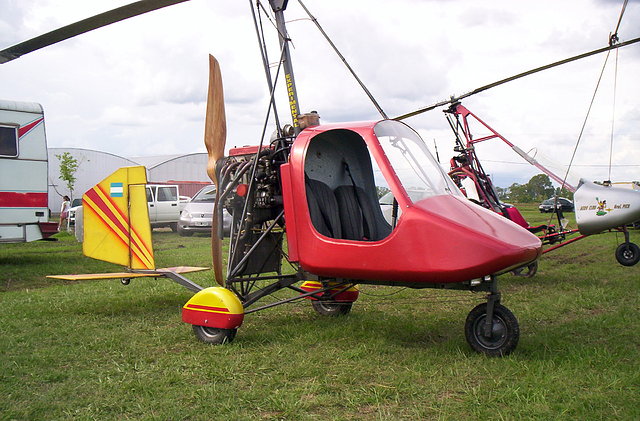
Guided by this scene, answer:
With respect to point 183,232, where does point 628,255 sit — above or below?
below

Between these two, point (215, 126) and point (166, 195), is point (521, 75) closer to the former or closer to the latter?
point (215, 126)

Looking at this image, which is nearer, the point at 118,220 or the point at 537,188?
the point at 118,220

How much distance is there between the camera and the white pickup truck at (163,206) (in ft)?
66.9

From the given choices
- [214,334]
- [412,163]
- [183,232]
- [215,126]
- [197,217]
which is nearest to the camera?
[412,163]

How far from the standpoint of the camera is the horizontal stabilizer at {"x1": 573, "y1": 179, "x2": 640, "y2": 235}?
324 inches

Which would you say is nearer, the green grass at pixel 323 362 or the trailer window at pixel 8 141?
the green grass at pixel 323 362

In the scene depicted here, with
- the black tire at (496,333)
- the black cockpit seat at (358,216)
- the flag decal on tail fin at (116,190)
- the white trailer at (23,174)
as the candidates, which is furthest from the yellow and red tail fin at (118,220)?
the white trailer at (23,174)

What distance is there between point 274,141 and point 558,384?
327cm

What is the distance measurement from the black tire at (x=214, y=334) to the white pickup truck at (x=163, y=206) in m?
15.9

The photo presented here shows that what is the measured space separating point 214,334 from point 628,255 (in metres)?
7.66

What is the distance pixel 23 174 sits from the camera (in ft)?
36.9

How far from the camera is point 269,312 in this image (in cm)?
643

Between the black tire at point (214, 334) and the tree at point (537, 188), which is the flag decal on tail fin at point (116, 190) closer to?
the black tire at point (214, 334)

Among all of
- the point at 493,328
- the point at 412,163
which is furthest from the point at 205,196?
the point at 493,328
